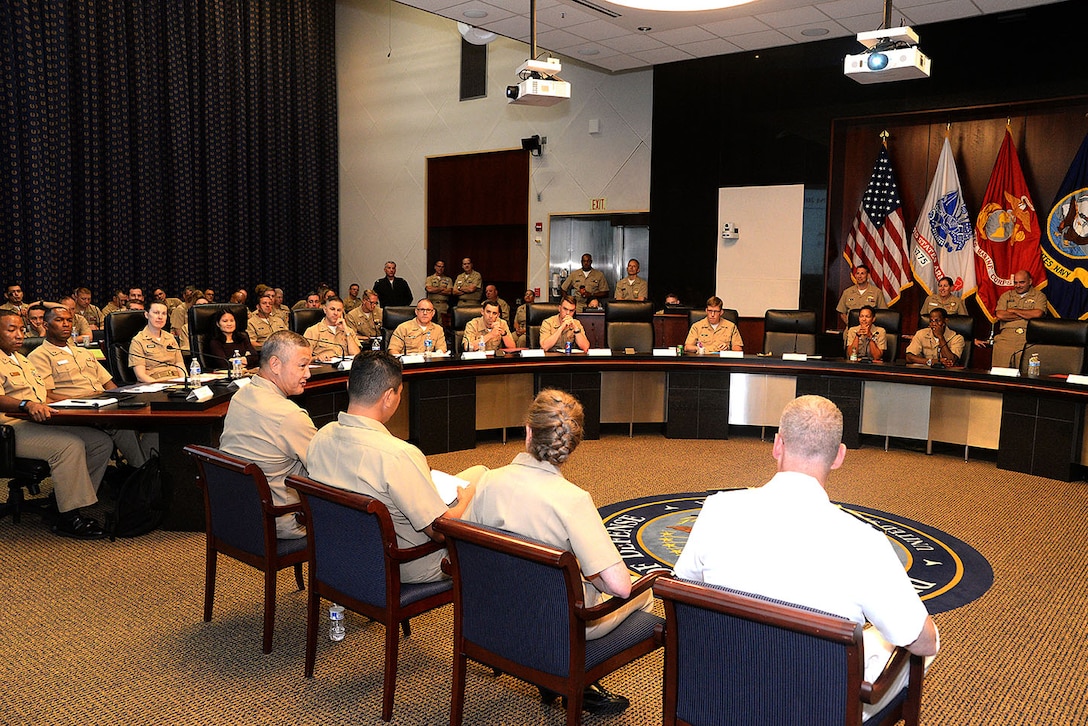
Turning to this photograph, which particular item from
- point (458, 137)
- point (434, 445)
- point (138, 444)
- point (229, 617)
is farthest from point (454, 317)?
point (458, 137)

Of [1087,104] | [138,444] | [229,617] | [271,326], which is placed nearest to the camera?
[229,617]

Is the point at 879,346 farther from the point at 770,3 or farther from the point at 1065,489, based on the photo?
the point at 770,3

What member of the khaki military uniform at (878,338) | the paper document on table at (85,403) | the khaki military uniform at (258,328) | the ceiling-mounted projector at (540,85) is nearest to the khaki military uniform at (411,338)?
the khaki military uniform at (258,328)

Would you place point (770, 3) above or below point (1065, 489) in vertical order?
above

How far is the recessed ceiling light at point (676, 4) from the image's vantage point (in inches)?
302

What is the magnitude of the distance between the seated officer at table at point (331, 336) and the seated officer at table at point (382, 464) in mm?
4429

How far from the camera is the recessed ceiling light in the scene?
7.66 meters

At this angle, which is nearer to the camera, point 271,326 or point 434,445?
point 434,445

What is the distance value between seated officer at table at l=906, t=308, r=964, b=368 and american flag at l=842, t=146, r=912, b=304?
2.21 metres

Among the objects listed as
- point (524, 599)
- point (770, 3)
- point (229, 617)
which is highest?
point (770, 3)

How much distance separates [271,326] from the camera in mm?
9305

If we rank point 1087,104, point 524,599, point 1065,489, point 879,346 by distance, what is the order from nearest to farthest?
point 524,599, point 1065,489, point 879,346, point 1087,104

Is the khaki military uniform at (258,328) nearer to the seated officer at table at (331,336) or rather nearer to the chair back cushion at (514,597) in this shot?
the seated officer at table at (331,336)

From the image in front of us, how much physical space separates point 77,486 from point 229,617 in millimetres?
1567
